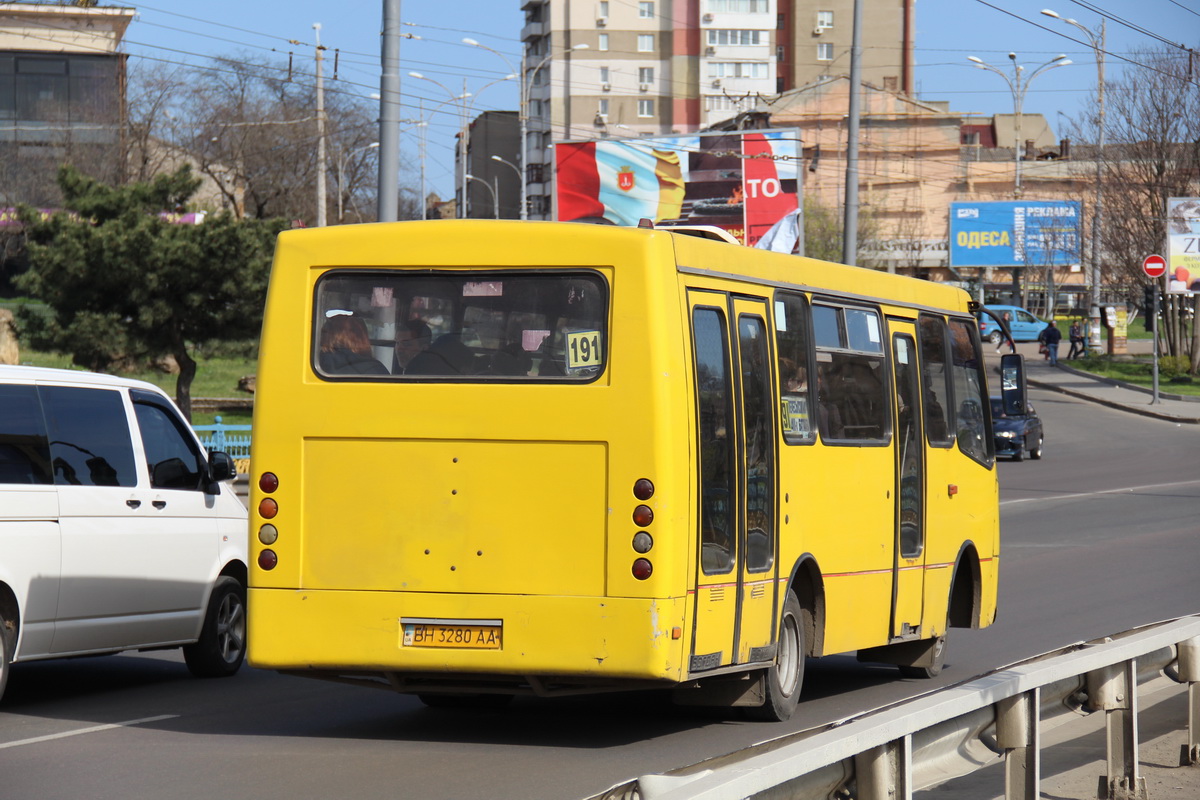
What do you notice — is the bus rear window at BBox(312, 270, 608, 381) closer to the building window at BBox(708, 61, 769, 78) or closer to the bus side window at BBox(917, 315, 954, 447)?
the bus side window at BBox(917, 315, 954, 447)

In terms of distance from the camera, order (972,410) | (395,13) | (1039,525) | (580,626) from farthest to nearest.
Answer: (1039,525) → (395,13) → (972,410) → (580,626)

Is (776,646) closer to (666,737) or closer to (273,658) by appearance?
(666,737)

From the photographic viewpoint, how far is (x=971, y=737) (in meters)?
5.87

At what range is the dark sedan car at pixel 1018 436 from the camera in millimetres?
36625

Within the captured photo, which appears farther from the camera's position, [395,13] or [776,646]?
[395,13]

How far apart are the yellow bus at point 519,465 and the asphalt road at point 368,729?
405mm

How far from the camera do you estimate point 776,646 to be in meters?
8.74

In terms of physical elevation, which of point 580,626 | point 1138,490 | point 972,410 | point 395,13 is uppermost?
point 395,13

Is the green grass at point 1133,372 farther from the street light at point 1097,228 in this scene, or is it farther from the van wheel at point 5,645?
the van wheel at point 5,645

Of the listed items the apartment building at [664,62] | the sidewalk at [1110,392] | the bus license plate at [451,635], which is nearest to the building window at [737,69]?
the apartment building at [664,62]

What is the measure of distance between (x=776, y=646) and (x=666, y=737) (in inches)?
30.4

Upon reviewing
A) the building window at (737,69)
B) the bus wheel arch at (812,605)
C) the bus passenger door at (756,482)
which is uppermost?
the building window at (737,69)

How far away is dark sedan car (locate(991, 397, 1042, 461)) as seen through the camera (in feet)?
120

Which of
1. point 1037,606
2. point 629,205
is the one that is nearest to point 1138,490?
point 1037,606
